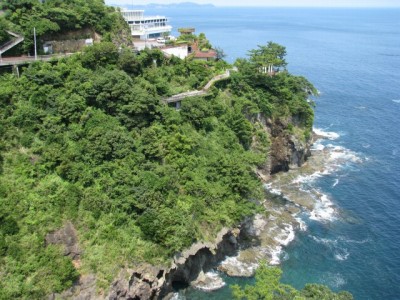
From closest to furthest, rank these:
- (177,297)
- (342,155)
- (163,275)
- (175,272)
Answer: (163,275), (177,297), (175,272), (342,155)

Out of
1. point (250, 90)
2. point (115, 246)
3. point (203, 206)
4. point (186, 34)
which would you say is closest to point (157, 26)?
point (186, 34)

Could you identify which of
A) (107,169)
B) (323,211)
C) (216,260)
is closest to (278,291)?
(216,260)

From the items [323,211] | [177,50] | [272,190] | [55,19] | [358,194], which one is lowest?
[323,211]

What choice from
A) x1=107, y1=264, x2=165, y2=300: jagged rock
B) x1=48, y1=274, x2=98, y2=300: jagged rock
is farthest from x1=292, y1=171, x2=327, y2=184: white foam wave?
x1=48, y1=274, x2=98, y2=300: jagged rock

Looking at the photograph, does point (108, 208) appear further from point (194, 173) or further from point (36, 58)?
point (36, 58)

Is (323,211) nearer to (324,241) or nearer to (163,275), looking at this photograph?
(324,241)

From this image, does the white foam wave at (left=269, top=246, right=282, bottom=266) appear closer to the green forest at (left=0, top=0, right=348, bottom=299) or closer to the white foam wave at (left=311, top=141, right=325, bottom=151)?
the green forest at (left=0, top=0, right=348, bottom=299)

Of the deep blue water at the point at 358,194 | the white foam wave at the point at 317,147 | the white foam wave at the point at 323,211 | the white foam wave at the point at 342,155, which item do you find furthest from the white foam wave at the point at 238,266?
the white foam wave at the point at 317,147
